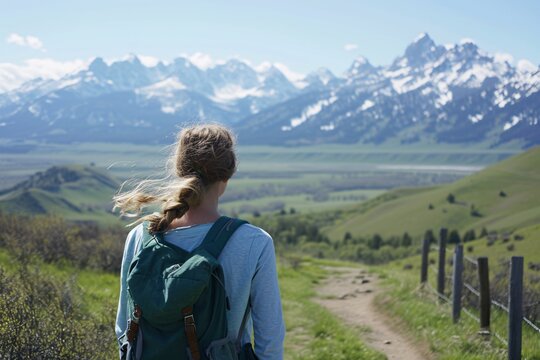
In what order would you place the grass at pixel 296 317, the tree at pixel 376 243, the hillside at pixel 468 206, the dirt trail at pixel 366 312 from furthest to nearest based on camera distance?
the tree at pixel 376 243, the hillside at pixel 468 206, the dirt trail at pixel 366 312, the grass at pixel 296 317

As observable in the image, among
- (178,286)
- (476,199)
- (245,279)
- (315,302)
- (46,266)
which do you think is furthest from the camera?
(476,199)

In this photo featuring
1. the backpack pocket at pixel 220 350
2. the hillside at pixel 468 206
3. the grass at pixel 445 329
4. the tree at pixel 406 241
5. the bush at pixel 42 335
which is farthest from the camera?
the tree at pixel 406 241

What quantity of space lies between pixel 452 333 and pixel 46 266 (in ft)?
32.5

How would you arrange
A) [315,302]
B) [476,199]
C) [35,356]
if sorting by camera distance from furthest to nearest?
[476,199] < [315,302] < [35,356]

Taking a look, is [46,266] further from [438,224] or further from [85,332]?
[438,224]

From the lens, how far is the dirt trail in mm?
11062

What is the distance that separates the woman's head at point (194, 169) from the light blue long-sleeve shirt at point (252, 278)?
0.14 meters

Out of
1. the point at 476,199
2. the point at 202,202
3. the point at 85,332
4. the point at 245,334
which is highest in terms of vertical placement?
the point at 202,202

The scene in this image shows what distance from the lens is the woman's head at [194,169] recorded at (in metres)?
4.03

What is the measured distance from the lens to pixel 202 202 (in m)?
4.12

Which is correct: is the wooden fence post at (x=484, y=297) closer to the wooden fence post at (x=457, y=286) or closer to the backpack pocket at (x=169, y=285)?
the wooden fence post at (x=457, y=286)

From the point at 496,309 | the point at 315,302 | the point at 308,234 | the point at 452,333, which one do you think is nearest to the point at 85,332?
the point at 452,333

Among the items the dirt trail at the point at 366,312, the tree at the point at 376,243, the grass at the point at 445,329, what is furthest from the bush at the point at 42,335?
the tree at the point at 376,243

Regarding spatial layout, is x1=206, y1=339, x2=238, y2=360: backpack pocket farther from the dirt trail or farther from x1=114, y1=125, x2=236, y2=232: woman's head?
the dirt trail
